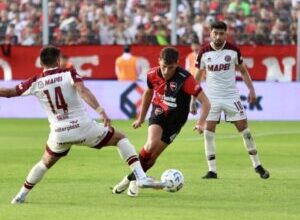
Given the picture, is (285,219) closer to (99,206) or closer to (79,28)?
(99,206)

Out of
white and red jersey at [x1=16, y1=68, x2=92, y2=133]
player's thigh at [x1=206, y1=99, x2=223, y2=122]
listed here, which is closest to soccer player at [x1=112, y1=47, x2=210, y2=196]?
white and red jersey at [x1=16, y1=68, x2=92, y2=133]

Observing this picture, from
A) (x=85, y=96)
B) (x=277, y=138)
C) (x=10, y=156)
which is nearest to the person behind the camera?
(x=85, y=96)

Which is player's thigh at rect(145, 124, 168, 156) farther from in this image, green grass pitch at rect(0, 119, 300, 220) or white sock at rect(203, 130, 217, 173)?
white sock at rect(203, 130, 217, 173)

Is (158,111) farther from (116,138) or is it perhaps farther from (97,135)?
(97,135)

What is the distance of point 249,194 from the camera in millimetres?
12578

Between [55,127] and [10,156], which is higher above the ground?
[55,127]

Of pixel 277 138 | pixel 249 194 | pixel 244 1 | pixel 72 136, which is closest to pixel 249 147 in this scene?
pixel 249 194

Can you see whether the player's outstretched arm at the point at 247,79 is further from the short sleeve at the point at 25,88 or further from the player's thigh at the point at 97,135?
the short sleeve at the point at 25,88

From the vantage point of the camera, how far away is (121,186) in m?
12.6

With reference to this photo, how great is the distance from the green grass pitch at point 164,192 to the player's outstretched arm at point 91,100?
101 centimetres

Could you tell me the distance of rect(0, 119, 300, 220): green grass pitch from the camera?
10969mm

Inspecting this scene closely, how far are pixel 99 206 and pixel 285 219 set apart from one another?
222 cm

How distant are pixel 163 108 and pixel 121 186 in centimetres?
112

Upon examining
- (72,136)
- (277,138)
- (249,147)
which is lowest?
(277,138)
